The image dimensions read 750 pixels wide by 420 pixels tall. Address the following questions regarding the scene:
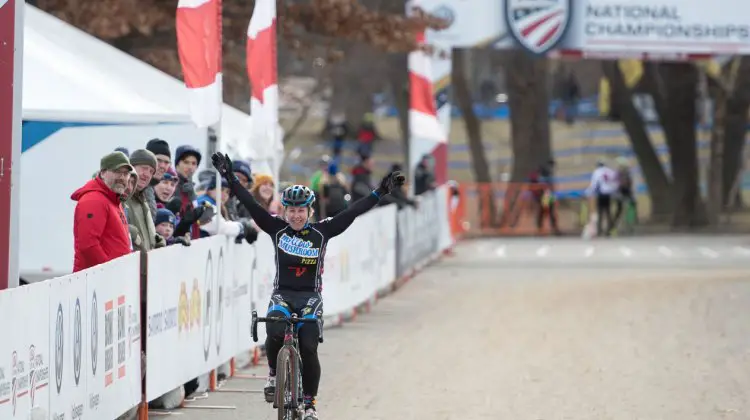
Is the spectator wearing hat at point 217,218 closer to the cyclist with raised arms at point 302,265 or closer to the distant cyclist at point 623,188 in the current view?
the cyclist with raised arms at point 302,265

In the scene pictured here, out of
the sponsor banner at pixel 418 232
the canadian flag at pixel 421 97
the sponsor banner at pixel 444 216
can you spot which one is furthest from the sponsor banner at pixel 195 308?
the sponsor banner at pixel 444 216

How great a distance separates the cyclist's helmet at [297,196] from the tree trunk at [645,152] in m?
35.9

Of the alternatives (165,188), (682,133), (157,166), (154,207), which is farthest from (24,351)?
(682,133)

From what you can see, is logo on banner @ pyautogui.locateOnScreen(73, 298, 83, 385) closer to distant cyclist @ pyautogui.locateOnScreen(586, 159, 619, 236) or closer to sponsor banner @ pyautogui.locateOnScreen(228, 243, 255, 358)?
sponsor banner @ pyautogui.locateOnScreen(228, 243, 255, 358)

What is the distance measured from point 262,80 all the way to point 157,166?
4.13 m

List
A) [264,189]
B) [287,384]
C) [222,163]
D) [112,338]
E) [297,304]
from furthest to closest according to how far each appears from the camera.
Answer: [264,189], [222,163], [297,304], [287,384], [112,338]

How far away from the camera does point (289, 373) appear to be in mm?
11312

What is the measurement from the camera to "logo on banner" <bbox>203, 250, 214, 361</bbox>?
14.0 metres

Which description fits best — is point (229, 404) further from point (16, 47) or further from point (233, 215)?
point (16, 47)

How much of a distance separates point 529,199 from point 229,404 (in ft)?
97.8

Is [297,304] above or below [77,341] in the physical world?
above

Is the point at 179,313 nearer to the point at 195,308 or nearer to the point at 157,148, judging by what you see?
the point at 195,308

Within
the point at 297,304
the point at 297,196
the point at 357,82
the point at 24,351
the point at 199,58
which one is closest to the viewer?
the point at 24,351

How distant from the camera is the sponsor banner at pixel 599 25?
35.0 m
